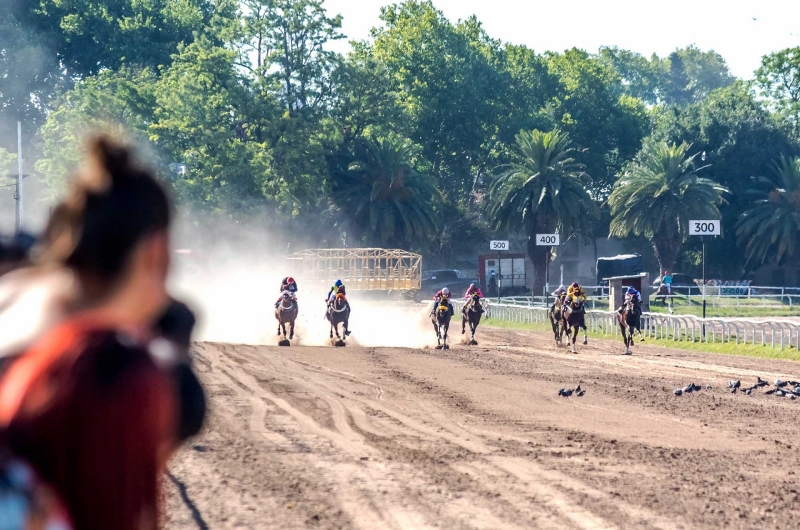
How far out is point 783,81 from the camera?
9000cm

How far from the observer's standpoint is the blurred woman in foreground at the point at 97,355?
1.96 m

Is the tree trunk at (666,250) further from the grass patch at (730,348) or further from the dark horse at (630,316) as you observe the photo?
the dark horse at (630,316)

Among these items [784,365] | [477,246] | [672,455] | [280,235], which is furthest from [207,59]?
[672,455]

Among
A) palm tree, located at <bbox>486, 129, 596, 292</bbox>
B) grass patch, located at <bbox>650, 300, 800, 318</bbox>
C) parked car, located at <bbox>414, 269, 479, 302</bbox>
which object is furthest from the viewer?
parked car, located at <bbox>414, 269, 479, 302</bbox>

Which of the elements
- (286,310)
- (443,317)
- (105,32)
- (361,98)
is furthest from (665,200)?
(105,32)

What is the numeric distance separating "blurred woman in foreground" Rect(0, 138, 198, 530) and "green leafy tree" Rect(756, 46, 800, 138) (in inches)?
3516

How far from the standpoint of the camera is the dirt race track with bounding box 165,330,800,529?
822cm

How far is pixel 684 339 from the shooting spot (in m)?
32.5

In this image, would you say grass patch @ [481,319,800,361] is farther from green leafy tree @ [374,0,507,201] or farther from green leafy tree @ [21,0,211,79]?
green leafy tree @ [21,0,211,79]

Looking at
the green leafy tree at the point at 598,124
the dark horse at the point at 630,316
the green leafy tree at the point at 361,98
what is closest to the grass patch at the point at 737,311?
the dark horse at the point at 630,316

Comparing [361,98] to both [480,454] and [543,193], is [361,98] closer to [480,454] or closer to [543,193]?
[543,193]

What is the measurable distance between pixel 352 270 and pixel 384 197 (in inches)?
585

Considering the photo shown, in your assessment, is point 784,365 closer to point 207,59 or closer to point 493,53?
point 207,59

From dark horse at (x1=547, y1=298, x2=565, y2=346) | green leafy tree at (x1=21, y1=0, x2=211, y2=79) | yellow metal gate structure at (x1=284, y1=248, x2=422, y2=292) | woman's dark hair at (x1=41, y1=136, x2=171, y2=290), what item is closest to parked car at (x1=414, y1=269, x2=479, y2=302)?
yellow metal gate structure at (x1=284, y1=248, x2=422, y2=292)
